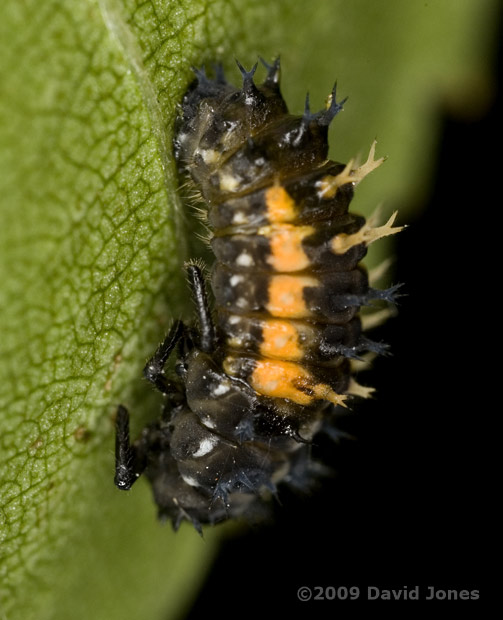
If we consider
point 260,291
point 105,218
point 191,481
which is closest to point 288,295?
point 260,291

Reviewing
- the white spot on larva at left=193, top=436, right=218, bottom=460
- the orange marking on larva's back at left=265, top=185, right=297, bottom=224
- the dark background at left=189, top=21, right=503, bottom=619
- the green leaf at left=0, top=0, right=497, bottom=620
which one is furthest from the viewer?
the dark background at left=189, top=21, right=503, bottom=619

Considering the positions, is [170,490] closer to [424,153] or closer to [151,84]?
[151,84]

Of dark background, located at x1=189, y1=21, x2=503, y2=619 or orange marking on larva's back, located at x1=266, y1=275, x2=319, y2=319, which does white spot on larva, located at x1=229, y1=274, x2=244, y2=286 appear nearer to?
orange marking on larva's back, located at x1=266, y1=275, x2=319, y2=319

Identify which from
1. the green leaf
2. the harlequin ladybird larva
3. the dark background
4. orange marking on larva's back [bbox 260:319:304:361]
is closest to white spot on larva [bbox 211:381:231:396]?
the harlequin ladybird larva

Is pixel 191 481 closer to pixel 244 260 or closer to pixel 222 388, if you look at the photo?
pixel 222 388

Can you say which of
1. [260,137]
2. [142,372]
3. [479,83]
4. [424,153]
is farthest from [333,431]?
[479,83]
